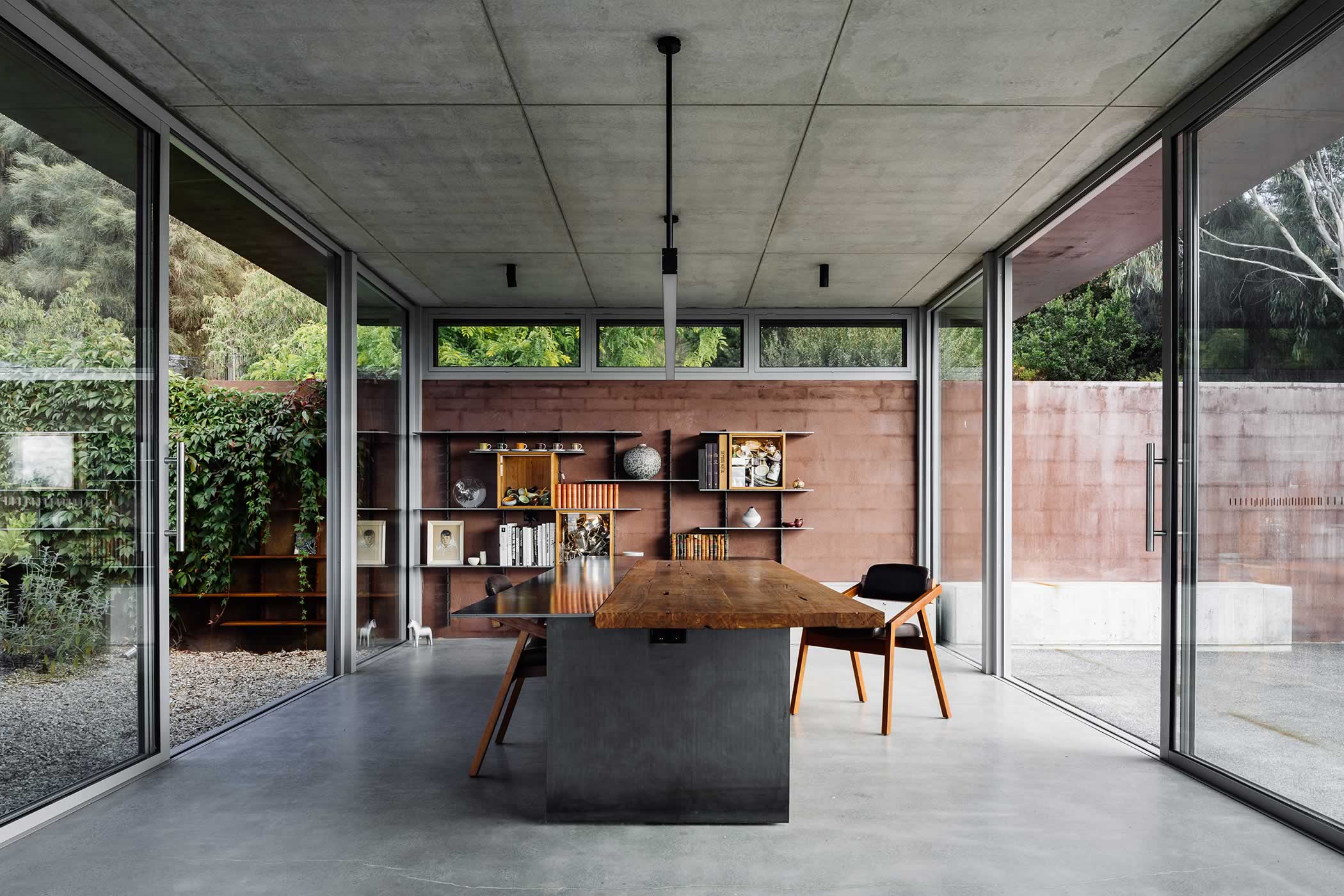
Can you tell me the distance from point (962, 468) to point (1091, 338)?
2.23 metres

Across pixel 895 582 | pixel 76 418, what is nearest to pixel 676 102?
pixel 76 418

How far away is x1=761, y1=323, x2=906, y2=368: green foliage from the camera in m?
7.80

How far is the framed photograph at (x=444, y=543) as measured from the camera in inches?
298

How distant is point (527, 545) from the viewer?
7.46m

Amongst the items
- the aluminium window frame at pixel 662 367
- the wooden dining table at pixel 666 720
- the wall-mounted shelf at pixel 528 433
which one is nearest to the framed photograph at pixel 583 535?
the wall-mounted shelf at pixel 528 433

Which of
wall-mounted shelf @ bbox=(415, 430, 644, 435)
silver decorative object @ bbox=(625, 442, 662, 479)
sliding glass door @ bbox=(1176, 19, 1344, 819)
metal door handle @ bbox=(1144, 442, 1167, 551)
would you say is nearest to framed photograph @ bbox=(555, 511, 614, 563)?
silver decorative object @ bbox=(625, 442, 662, 479)

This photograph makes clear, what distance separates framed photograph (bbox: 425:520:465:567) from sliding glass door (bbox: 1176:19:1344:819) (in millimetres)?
5465

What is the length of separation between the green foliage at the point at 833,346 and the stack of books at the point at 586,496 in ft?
5.66

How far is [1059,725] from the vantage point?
4.44m

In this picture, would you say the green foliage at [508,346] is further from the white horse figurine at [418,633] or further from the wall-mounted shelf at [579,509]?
the white horse figurine at [418,633]

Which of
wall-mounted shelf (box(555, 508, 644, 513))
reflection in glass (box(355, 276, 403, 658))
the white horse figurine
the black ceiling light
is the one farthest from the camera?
wall-mounted shelf (box(555, 508, 644, 513))

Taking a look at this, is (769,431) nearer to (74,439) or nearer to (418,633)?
(418,633)

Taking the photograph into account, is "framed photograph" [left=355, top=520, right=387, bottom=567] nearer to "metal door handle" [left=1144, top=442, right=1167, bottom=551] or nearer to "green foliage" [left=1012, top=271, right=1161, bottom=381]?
"metal door handle" [left=1144, top=442, right=1167, bottom=551]

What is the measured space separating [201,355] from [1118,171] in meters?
6.57
